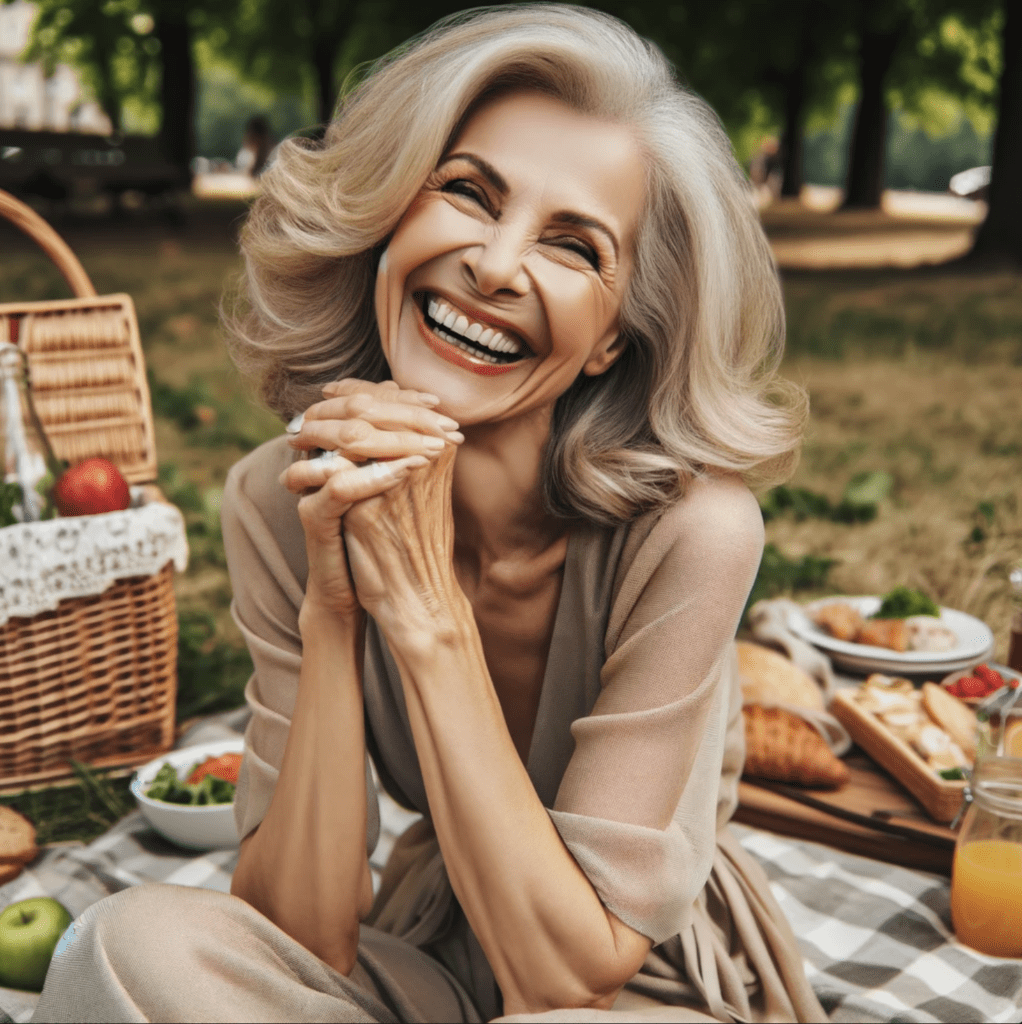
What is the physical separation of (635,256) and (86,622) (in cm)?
193

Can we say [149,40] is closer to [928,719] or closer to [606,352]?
[928,719]

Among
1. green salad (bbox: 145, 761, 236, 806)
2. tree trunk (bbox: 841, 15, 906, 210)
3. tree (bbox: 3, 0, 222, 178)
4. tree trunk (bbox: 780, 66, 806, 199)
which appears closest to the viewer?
green salad (bbox: 145, 761, 236, 806)

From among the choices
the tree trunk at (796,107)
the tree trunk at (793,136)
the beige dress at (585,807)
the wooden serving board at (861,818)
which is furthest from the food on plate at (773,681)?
the tree trunk at (793,136)

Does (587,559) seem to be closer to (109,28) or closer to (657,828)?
(657,828)

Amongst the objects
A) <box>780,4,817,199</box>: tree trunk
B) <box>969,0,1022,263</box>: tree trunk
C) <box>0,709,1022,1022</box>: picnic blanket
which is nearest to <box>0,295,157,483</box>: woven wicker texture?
<box>0,709,1022,1022</box>: picnic blanket

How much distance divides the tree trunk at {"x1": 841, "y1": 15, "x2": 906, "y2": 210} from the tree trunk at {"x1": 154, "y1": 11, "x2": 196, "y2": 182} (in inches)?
417

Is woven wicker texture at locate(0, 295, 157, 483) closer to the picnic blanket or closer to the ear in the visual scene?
the picnic blanket

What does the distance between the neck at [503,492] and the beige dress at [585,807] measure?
0.30 feet

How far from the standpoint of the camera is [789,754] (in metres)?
2.91

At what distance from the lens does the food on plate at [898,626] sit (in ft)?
11.3

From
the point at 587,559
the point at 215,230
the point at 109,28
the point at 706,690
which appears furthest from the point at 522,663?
the point at 109,28

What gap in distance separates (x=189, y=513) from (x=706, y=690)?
4.04m

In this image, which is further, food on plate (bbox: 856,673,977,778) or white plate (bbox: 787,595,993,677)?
white plate (bbox: 787,595,993,677)

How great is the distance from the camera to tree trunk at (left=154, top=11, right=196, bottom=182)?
18.9 metres
